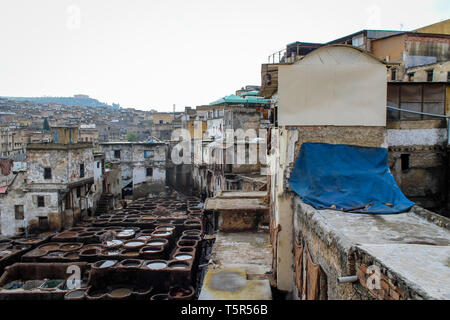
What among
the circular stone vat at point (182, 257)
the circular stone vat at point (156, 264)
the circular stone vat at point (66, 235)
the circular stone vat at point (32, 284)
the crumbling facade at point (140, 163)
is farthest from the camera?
the crumbling facade at point (140, 163)

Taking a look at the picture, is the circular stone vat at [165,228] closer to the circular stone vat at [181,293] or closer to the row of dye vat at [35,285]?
the row of dye vat at [35,285]

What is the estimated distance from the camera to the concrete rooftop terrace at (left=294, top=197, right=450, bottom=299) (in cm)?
468

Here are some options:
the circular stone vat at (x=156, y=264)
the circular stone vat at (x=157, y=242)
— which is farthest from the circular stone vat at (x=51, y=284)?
the circular stone vat at (x=157, y=242)

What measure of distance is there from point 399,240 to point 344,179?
344 centimetres

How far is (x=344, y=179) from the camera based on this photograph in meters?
10.6

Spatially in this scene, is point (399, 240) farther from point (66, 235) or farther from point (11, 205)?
point (11, 205)

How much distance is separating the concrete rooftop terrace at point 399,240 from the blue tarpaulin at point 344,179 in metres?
0.43

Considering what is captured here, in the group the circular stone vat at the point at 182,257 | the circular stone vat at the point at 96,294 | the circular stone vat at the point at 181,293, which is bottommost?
the circular stone vat at the point at 96,294

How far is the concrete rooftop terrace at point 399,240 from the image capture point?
468cm

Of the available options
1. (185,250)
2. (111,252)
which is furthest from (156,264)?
(111,252)

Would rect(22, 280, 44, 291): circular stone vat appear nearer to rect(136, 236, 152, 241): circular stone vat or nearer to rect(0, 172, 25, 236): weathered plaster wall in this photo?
rect(136, 236, 152, 241): circular stone vat
